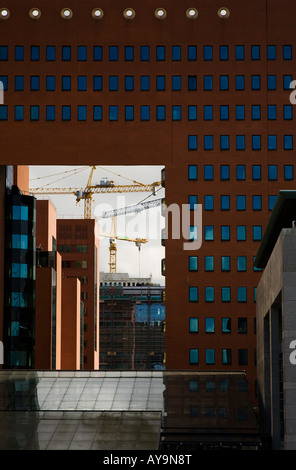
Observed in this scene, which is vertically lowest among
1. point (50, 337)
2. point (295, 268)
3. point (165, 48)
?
point (50, 337)

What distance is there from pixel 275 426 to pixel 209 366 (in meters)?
31.2

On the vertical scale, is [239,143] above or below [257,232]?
above

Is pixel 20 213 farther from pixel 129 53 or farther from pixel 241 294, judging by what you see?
pixel 241 294

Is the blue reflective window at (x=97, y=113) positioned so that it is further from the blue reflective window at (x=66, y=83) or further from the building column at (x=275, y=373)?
the building column at (x=275, y=373)

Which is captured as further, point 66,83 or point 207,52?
point 66,83

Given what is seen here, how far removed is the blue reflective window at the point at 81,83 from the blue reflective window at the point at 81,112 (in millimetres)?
1505

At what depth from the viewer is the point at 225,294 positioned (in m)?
77.2

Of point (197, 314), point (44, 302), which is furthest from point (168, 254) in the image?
point (44, 302)

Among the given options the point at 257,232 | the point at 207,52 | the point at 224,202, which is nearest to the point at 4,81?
the point at 207,52

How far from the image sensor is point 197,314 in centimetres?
7688

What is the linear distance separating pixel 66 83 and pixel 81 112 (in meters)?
2.75

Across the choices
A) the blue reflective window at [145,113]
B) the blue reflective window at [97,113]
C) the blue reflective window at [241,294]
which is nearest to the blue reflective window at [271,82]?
the blue reflective window at [145,113]
